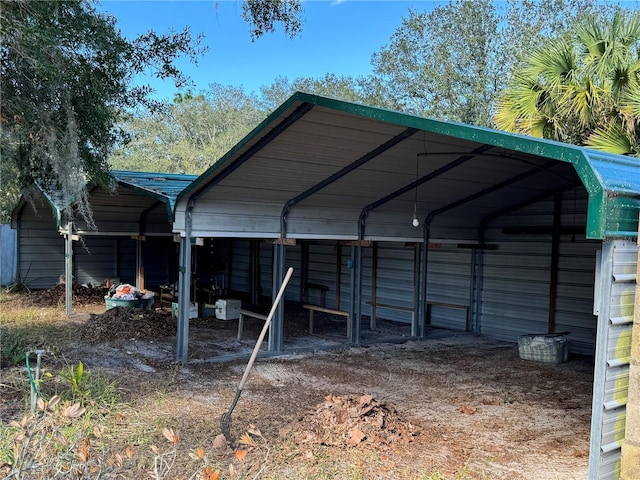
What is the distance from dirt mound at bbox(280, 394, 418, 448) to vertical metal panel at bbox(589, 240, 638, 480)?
5.33 ft

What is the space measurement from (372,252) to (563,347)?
467cm

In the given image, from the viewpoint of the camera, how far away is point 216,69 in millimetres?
33875

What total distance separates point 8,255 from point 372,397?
1310 centimetres

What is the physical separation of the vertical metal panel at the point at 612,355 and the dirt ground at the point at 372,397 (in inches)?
34.0

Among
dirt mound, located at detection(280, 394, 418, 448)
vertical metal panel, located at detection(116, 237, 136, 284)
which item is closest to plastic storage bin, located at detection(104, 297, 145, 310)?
vertical metal panel, located at detection(116, 237, 136, 284)

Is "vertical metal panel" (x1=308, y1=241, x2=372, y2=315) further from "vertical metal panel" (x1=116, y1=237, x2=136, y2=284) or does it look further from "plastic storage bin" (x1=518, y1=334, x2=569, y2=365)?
"vertical metal panel" (x1=116, y1=237, x2=136, y2=284)

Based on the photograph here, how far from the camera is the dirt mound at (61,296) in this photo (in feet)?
40.1

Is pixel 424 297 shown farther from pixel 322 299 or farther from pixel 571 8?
pixel 571 8

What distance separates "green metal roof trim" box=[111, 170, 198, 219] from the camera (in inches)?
305

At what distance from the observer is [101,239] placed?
15.2 m

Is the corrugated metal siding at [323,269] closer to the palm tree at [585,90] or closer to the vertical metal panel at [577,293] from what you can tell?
the vertical metal panel at [577,293]

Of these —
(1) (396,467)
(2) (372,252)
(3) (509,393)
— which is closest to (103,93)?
(1) (396,467)

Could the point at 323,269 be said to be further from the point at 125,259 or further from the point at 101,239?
the point at 101,239

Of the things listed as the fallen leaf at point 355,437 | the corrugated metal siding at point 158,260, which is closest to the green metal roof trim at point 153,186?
the fallen leaf at point 355,437
